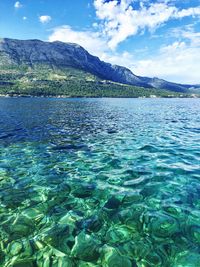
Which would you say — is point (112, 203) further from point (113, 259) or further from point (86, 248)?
point (113, 259)

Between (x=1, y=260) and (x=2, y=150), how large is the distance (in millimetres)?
18384

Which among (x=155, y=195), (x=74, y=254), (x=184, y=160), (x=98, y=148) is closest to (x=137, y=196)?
(x=155, y=195)

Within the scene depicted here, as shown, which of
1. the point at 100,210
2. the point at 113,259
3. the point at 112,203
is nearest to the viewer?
the point at 113,259

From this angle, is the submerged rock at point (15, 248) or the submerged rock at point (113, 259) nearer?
the submerged rock at point (113, 259)

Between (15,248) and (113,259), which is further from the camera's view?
(15,248)

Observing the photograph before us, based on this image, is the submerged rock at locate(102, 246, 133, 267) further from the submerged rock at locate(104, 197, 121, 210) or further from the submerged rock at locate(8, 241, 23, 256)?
the submerged rock at locate(104, 197, 121, 210)

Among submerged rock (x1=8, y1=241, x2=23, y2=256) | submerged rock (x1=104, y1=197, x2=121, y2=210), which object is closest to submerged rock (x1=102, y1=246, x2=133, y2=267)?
submerged rock (x1=8, y1=241, x2=23, y2=256)

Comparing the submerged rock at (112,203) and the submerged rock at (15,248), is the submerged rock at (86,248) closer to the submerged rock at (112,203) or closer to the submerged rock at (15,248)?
the submerged rock at (15,248)

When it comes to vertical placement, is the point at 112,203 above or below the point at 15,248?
below

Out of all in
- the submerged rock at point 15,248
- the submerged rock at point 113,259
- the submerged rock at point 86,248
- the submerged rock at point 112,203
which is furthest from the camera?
the submerged rock at point 112,203

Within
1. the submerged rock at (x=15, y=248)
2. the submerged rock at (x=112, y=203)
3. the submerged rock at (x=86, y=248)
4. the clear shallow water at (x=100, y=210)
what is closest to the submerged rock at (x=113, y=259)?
the clear shallow water at (x=100, y=210)

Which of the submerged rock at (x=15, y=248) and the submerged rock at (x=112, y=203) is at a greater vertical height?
the submerged rock at (x=15, y=248)

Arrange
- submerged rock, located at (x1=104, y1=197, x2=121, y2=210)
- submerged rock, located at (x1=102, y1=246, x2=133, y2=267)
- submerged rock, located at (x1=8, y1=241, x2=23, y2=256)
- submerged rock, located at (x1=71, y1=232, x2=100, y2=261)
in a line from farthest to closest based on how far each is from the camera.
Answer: submerged rock, located at (x1=104, y1=197, x2=121, y2=210), submerged rock, located at (x1=8, y1=241, x2=23, y2=256), submerged rock, located at (x1=71, y1=232, x2=100, y2=261), submerged rock, located at (x1=102, y1=246, x2=133, y2=267)

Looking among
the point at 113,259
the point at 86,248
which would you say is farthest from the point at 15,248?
the point at 113,259
